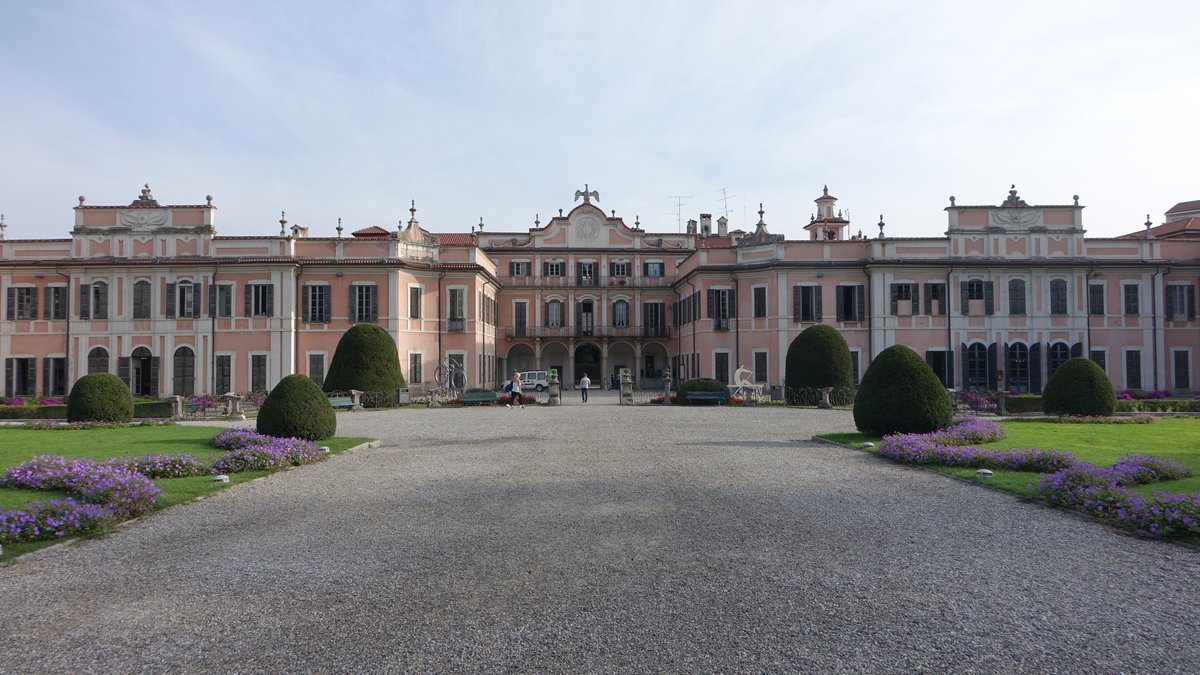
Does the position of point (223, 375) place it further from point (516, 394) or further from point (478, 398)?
point (516, 394)

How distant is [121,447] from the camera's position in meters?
13.8

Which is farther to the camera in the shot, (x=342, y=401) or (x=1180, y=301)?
(x=1180, y=301)

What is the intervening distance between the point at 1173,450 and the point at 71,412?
82.5 ft

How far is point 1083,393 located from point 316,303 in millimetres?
30053

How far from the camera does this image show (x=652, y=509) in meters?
8.42

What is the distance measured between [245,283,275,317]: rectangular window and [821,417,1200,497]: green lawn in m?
26.6

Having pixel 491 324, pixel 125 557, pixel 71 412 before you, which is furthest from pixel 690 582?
pixel 491 324

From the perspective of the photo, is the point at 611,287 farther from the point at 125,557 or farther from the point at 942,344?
the point at 125,557

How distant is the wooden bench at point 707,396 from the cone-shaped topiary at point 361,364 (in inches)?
462

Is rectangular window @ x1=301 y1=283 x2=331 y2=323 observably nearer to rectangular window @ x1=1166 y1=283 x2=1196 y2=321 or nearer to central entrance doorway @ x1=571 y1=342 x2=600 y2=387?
central entrance doorway @ x1=571 y1=342 x2=600 y2=387

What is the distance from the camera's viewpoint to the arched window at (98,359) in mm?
32750

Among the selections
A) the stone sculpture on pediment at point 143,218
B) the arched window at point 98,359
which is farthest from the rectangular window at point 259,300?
the arched window at point 98,359

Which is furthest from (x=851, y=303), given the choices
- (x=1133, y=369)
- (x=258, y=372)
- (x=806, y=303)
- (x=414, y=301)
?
(x=258, y=372)

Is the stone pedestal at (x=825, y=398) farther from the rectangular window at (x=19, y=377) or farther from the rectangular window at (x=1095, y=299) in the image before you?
the rectangular window at (x=19, y=377)
